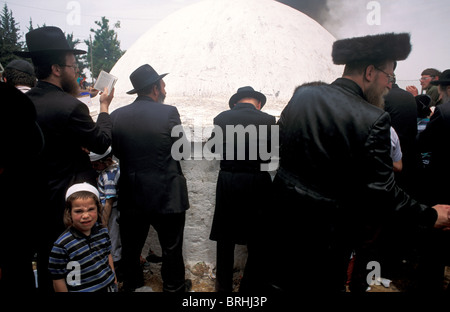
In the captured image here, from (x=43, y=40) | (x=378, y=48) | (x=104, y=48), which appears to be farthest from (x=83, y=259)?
(x=104, y=48)

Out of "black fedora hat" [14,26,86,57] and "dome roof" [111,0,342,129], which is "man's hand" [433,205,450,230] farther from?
"black fedora hat" [14,26,86,57]

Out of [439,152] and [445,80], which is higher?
[445,80]

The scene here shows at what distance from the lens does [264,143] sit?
2.50 metres

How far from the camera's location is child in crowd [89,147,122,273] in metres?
2.49

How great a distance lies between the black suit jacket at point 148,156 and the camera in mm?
2258

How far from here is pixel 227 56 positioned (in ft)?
13.4

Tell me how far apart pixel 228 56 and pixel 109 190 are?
268 cm

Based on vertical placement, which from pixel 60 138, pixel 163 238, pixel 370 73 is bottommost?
pixel 163 238

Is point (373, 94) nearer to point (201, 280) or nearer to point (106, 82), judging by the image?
point (106, 82)

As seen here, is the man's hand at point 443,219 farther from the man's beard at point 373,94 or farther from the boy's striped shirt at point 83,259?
the boy's striped shirt at point 83,259

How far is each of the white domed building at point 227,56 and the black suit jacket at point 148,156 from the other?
85 centimetres

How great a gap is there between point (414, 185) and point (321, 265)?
2.00 metres

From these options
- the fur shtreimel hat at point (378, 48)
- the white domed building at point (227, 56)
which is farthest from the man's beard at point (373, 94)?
the white domed building at point (227, 56)

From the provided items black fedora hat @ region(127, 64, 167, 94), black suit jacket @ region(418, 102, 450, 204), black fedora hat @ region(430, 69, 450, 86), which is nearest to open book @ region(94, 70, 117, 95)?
black fedora hat @ region(127, 64, 167, 94)
